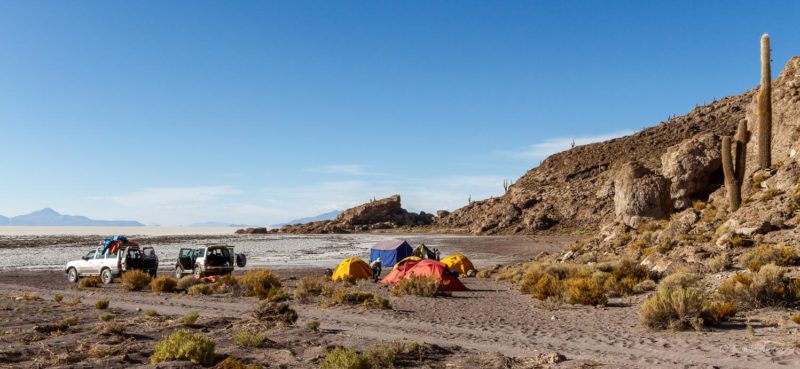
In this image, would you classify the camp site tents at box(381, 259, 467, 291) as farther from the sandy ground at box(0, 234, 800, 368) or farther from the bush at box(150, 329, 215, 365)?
the bush at box(150, 329, 215, 365)

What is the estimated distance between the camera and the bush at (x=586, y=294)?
1752 centimetres

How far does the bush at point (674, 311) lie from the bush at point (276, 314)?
8.42 meters

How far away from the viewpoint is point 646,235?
29.8 m

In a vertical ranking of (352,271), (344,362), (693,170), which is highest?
(693,170)

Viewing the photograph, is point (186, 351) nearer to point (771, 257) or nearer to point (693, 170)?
point (771, 257)

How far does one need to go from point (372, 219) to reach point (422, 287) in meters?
95.3

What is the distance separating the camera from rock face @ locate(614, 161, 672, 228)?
35.1 meters

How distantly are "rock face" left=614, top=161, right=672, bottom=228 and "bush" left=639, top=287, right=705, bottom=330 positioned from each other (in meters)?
22.2

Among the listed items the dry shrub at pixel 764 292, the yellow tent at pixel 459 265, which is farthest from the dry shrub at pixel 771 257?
the yellow tent at pixel 459 265

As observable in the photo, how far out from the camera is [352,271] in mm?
27781

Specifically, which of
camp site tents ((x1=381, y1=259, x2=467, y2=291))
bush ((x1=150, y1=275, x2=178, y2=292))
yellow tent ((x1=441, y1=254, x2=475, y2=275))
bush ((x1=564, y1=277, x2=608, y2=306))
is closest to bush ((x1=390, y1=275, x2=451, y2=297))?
camp site tents ((x1=381, y1=259, x2=467, y2=291))

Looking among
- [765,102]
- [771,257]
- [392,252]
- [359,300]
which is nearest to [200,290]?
[359,300]

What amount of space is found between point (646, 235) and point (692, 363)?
21.4 meters

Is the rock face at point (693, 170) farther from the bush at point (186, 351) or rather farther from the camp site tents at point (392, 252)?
the bush at point (186, 351)
